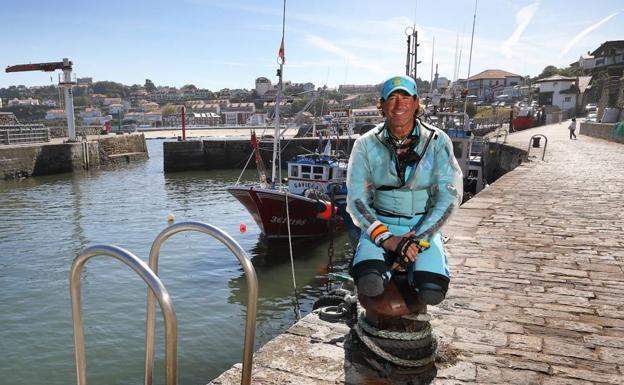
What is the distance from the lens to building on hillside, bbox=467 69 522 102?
109688 millimetres

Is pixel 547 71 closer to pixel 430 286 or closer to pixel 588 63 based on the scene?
pixel 588 63

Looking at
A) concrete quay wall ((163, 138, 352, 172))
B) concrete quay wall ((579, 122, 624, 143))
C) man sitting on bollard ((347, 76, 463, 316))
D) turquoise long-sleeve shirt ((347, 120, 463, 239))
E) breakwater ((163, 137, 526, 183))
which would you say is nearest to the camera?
man sitting on bollard ((347, 76, 463, 316))

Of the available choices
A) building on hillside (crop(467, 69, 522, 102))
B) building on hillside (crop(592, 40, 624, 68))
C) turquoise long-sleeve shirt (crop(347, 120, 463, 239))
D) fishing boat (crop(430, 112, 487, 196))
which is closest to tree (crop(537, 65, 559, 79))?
building on hillside (crop(467, 69, 522, 102))

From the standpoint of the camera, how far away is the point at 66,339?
8125 millimetres

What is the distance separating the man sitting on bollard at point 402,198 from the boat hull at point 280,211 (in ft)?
35.8

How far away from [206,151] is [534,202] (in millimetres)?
32472

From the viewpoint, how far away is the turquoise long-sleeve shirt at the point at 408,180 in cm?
318

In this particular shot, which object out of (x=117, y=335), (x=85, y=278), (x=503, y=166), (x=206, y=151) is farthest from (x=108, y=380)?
(x=206, y=151)

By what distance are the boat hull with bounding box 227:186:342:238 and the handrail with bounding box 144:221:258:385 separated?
1140cm

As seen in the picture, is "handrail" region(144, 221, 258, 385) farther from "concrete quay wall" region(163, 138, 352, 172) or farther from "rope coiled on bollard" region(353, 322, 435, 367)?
"concrete quay wall" region(163, 138, 352, 172)

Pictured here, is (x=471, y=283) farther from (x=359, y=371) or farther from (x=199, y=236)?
(x=199, y=236)

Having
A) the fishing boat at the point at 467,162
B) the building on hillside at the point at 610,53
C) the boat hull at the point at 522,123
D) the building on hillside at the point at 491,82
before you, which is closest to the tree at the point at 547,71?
the building on hillside at the point at 491,82

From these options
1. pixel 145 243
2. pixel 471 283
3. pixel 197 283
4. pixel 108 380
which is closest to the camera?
pixel 471 283

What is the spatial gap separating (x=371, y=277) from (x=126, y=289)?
879 centimetres
